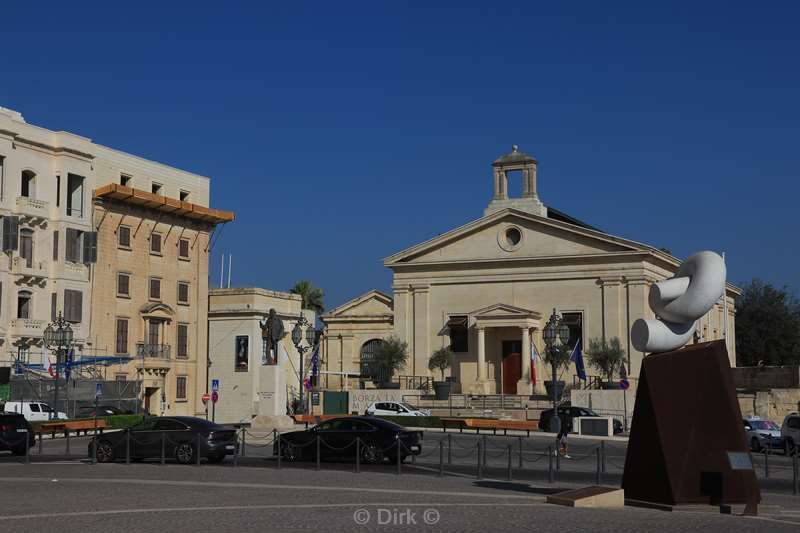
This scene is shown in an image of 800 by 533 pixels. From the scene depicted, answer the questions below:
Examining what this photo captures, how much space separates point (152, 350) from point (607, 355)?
26636 mm

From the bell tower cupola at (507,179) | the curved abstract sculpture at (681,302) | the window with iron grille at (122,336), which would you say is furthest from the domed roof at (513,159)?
the curved abstract sculpture at (681,302)

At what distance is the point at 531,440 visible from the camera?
44.0 meters

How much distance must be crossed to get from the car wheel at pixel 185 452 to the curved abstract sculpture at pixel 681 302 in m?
14.5

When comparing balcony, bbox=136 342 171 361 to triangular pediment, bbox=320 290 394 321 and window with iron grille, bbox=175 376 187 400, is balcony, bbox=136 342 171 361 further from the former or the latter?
triangular pediment, bbox=320 290 394 321

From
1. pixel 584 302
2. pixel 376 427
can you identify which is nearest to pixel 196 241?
pixel 584 302

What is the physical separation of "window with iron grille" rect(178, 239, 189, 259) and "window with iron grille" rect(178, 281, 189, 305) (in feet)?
5.52

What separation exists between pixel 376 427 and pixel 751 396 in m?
38.9

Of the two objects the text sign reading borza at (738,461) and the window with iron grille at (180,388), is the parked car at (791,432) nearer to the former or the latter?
the text sign reading borza at (738,461)

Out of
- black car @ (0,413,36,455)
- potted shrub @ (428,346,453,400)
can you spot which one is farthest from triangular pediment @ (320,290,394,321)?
black car @ (0,413,36,455)

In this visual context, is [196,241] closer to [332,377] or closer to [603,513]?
[332,377]

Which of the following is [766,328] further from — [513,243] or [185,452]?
[185,452]

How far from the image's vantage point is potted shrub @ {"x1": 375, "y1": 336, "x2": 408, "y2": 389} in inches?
2761

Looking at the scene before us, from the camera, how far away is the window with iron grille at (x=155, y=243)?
217 ft

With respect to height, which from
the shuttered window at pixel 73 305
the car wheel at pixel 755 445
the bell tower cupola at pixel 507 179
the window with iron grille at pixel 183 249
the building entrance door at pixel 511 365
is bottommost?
the car wheel at pixel 755 445
